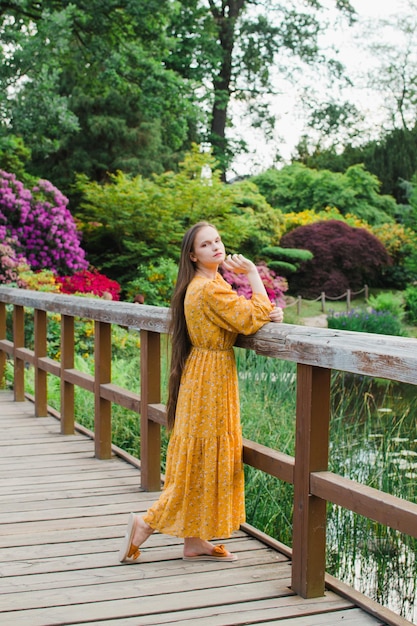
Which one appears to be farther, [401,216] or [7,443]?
[401,216]

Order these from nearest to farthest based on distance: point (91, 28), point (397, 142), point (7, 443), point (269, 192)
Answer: point (7, 443)
point (91, 28)
point (269, 192)
point (397, 142)

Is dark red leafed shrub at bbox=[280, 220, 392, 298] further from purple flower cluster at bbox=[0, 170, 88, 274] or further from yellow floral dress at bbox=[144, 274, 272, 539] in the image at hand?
yellow floral dress at bbox=[144, 274, 272, 539]

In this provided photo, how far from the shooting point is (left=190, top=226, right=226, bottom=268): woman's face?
318 cm

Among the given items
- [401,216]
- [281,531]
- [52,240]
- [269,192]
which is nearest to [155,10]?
[52,240]

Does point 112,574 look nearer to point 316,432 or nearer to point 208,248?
point 316,432

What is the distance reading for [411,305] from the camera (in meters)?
19.9

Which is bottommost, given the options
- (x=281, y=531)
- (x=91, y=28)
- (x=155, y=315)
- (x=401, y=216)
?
(x=281, y=531)

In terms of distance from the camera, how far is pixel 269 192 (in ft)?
97.4

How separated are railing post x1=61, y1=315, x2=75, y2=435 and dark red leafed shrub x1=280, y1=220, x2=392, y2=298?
16.8 metres

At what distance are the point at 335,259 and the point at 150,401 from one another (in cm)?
1901

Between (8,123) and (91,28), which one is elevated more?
(91,28)

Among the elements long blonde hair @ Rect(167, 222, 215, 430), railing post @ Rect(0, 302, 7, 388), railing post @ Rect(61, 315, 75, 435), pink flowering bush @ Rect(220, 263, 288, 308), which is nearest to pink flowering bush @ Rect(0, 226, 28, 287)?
railing post @ Rect(0, 302, 7, 388)

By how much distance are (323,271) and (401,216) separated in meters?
9.98

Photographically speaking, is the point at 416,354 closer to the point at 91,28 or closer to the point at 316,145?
the point at 91,28
